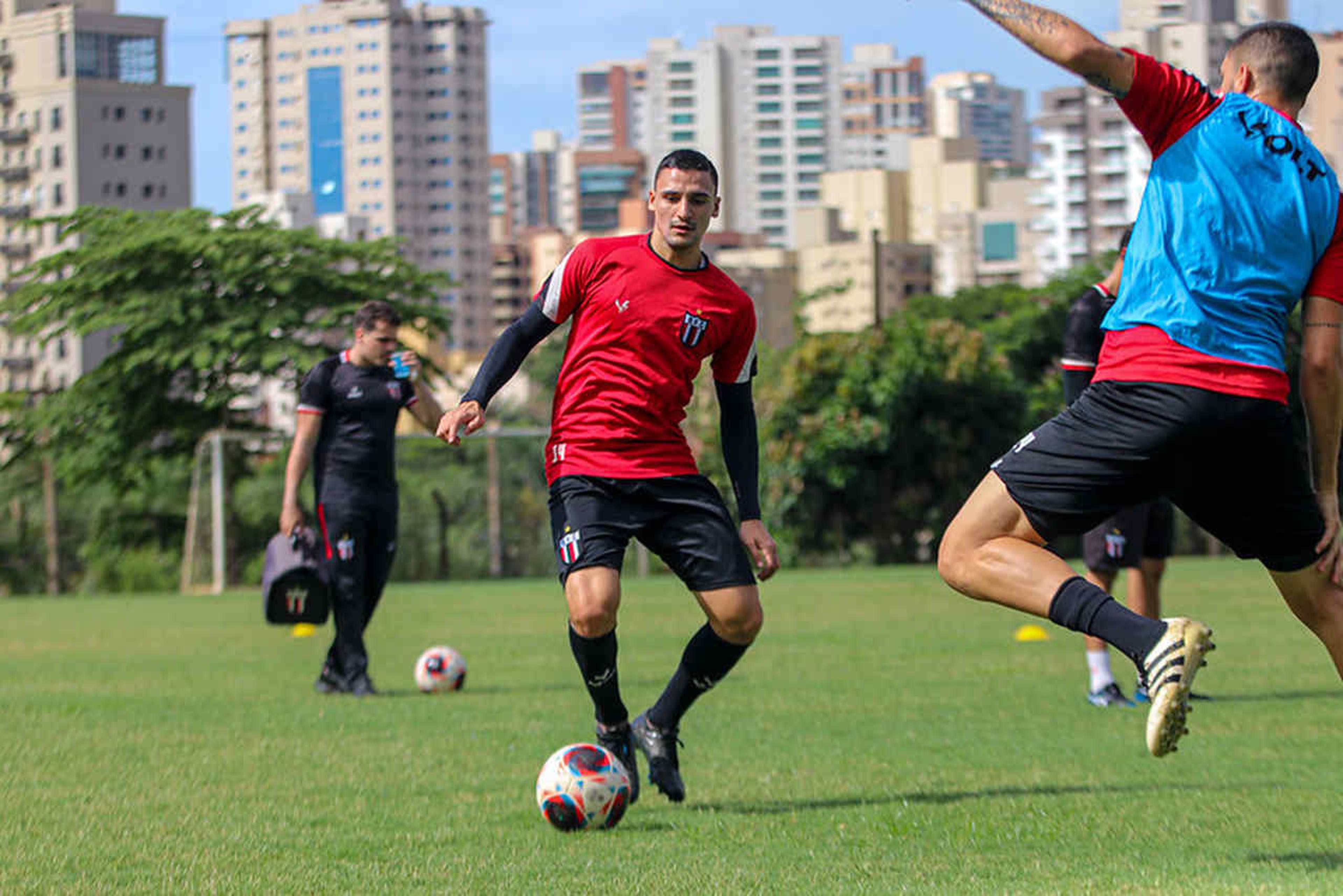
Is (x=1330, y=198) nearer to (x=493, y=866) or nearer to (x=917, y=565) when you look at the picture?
(x=493, y=866)

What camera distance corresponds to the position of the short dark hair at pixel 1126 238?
604 centimetres

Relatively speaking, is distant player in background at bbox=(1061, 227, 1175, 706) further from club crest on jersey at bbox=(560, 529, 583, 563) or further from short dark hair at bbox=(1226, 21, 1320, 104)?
short dark hair at bbox=(1226, 21, 1320, 104)

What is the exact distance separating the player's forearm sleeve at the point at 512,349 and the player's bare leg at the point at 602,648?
0.73 m

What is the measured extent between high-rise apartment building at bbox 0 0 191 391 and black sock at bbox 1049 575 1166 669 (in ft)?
492

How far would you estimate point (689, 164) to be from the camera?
23.0 ft

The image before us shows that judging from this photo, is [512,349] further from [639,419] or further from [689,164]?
[689,164]

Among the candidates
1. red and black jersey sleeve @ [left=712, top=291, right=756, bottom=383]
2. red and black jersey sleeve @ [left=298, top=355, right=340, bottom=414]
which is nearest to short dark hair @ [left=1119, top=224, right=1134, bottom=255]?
red and black jersey sleeve @ [left=712, top=291, right=756, bottom=383]

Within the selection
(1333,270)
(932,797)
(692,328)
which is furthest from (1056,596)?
(692,328)

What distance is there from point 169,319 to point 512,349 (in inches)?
1184

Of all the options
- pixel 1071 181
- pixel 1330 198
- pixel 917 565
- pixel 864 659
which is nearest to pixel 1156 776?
pixel 1330 198

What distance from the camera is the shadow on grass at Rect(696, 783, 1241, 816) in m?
6.99

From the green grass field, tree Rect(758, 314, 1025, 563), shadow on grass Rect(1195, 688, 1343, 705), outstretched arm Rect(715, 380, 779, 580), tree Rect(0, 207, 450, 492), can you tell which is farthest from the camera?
tree Rect(758, 314, 1025, 563)

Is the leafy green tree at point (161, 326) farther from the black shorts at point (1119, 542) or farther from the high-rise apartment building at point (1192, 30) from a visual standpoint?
the high-rise apartment building at point (1192, 30)

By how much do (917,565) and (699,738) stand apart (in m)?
26.6
